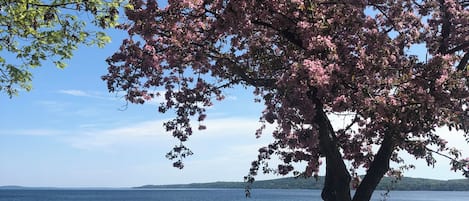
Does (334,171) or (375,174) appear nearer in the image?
(334,171)

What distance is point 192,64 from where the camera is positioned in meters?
16.0

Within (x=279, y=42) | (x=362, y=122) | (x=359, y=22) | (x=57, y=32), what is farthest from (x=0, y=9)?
(x=362, y=122)

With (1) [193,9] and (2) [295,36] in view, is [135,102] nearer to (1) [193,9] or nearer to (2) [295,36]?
(1) [193,9]

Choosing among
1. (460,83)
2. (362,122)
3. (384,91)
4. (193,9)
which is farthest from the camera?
(362,122)

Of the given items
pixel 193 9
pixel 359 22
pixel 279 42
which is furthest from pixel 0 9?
pixel 359 22

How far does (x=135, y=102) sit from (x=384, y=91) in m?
8.31

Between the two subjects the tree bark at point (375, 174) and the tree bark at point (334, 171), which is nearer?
the tree bark at point (334, 171)

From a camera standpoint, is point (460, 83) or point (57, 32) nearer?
point (460, 83)

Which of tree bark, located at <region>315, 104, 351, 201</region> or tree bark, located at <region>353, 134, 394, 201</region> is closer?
tree bark, located at <region>315, 104, 351, 201</region>

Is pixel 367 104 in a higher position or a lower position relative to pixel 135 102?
lower

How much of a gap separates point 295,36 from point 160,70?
17.2 ft

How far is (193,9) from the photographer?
14305mm

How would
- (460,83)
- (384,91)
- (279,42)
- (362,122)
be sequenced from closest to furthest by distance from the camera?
(460,83), (384,91), (279,42), (362,122)

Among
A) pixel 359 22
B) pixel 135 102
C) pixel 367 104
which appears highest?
pixel 359 22
